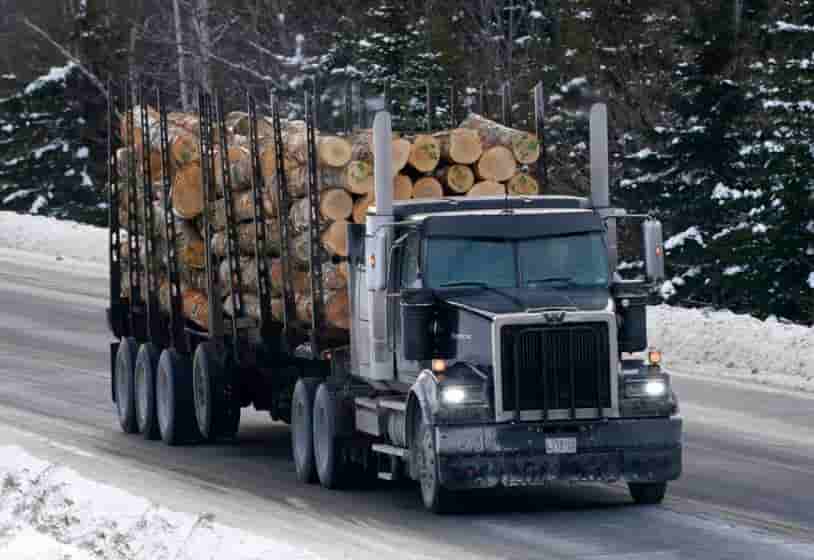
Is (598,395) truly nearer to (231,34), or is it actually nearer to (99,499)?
(99,499)

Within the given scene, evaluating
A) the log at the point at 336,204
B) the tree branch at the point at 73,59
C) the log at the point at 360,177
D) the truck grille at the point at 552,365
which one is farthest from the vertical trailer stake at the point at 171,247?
the tree branch at the point at 73,59

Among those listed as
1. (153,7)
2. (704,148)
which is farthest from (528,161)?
(153,7)

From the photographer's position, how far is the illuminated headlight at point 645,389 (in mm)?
14766

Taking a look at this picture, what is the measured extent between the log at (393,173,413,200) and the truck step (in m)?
2.29

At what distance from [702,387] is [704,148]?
1320cm

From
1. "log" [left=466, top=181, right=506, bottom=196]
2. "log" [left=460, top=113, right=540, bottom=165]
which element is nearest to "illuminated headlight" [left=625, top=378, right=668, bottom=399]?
"log" [left=466, top=181, right=506, bottom=196]

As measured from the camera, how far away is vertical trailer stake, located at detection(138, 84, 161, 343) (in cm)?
2159

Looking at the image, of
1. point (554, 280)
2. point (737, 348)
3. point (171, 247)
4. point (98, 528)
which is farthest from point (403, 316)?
point (737, 348)

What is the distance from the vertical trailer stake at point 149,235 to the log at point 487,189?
5.31 m

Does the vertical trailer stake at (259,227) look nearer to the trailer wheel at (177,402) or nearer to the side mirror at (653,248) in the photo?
the trailer wheel at (177,402)

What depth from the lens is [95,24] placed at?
57.5 meters

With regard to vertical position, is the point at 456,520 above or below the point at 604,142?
below

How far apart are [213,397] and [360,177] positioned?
393 centimetres

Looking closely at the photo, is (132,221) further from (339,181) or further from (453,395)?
(453,395)
